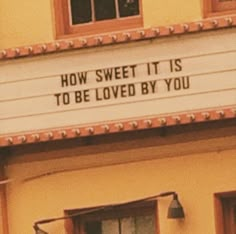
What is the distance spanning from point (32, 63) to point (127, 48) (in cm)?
76

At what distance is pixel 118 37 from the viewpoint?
697 inches

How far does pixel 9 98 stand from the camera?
1803 centimetres

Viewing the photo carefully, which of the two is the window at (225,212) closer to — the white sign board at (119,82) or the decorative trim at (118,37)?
the white sign board at (119,82)

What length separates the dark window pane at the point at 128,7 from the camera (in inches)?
709

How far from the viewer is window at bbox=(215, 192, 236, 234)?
57.7ft

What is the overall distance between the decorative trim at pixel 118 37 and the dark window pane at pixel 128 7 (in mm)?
298

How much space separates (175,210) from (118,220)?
0.67m

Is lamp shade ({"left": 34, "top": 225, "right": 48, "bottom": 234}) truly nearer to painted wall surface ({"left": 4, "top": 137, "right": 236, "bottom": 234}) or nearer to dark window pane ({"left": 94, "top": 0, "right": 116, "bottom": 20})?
painted wall surface ({"left": 4, "top": 137, "right": 236, "bottom": 234})

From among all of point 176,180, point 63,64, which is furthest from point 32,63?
point 176,180

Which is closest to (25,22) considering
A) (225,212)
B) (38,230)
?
(38,230)

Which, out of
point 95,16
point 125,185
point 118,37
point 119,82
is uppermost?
point 95,16

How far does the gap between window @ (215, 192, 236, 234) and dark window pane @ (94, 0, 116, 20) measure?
1.63m

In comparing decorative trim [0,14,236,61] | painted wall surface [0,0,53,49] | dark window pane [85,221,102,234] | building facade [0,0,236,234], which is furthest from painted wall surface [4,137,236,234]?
painted wall surface [0,0,53,49]

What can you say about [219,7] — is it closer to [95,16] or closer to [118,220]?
Answer: [95,16]
